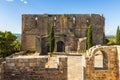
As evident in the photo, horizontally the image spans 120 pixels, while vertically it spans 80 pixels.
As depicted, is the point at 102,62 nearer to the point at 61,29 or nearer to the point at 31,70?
the point at 31,70

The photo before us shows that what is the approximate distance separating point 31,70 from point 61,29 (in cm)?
3272

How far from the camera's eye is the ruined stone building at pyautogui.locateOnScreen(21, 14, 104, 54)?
40.5m

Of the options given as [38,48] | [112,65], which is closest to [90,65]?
[112,65]

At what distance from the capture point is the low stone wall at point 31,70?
936 cm

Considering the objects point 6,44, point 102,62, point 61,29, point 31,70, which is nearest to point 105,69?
point 31,70

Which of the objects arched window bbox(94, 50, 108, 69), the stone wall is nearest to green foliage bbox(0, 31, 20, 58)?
arched window bbox(94, 50, 108, 69)

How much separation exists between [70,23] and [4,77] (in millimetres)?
33158

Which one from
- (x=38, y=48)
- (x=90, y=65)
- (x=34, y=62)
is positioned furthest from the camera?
(x=38, y=48)

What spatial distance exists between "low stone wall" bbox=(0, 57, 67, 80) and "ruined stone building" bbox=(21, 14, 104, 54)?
99.6ft

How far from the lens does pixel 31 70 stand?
9484mm

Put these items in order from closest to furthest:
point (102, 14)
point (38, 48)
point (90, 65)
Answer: point (90, 65)
point (38, 48)
point (102, 14)

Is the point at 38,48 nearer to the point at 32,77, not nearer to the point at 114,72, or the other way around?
the point at 114,72

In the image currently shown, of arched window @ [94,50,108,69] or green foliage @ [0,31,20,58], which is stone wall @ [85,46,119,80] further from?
green foliage @ [0,31,20,58]

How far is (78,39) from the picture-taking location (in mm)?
40531
